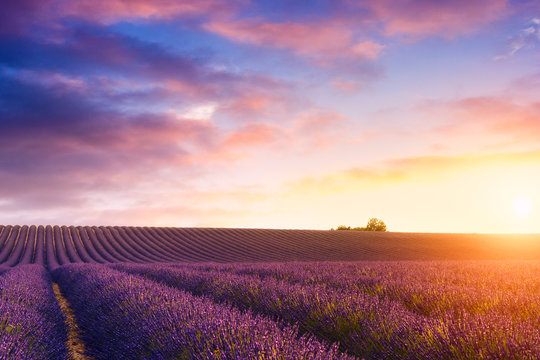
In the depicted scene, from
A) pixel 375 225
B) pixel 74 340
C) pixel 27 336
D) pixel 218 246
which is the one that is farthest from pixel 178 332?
pixel 375 225

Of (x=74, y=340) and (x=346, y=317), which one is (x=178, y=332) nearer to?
(x=346, y=317)

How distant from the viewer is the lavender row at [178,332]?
8.57 feet

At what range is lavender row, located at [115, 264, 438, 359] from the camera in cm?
319

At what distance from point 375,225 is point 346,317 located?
6574cm

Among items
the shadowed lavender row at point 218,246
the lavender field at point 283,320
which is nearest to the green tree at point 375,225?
the shadowed lavender row at point 218,246

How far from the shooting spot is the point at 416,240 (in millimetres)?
35438

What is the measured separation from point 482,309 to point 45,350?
4687 mm

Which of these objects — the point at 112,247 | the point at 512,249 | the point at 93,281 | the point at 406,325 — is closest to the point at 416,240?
the point at 512,249

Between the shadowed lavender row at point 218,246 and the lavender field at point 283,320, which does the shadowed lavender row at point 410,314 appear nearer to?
the lavender field at point 283,320

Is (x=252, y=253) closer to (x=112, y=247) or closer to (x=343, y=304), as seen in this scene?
(x=112, y=247)

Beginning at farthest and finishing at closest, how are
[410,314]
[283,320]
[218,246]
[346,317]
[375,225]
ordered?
[375,225]
[218,246]
[283,320]
[346,317]
[410,314]

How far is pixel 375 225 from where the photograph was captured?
67562 millimetres

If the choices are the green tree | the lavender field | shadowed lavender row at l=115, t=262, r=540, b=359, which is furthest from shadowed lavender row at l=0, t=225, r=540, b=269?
the green tree

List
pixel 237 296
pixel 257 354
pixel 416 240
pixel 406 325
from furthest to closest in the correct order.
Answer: pixel 416 240
pixel 237 296
pixel 406 325
pixel 257 354
